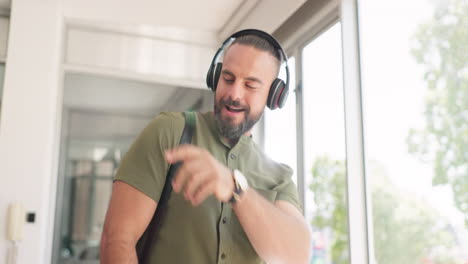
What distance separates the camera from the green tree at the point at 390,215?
1.96 meters

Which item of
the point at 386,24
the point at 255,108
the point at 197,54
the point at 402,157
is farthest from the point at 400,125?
the point at 197,54

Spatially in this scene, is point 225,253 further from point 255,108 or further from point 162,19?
point 162,19

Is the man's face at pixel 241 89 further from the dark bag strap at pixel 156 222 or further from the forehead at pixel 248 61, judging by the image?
the dark bag strap at pixel 156 222

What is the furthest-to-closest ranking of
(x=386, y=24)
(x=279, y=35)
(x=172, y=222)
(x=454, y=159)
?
(x=279, y=35)
(x=386, y=24)
(x=454, y=159)
(x=172, y=222)

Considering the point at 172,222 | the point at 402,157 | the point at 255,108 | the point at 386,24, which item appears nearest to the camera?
the point at 172,222

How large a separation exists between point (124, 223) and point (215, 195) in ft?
0.69

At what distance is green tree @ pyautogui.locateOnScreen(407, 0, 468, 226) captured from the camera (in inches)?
70.4

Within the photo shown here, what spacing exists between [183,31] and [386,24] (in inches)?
81.5

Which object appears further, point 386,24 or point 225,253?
point 386,24

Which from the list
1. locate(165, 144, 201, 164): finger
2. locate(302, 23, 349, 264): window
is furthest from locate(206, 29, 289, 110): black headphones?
locate(302, 23, 349, 264): window

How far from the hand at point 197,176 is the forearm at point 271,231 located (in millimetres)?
115

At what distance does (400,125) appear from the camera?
2172 millimetres

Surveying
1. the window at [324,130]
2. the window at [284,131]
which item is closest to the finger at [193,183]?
the window at [324,130]

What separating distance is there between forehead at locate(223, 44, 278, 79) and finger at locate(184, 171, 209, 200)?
47 centimetres
